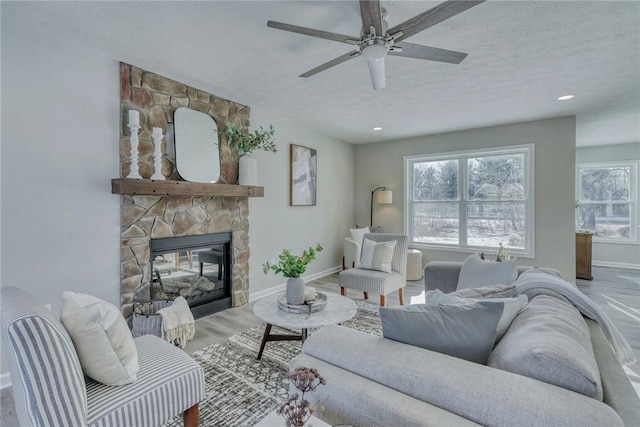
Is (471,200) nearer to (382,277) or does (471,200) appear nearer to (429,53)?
(382,277)

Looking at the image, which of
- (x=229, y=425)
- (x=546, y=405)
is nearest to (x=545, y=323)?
(x=546, y=405)

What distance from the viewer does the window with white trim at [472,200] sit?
15.7ft

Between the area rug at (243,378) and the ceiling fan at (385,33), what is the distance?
2046mm

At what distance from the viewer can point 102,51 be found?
2.56 m

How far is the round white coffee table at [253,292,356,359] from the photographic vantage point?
2107mm

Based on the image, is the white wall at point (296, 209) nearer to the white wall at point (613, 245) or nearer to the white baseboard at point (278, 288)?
the white baseboard at point (278, 288)

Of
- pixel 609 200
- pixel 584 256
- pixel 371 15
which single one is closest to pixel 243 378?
pixel 371 15

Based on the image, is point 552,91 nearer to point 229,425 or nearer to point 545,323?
point 545,323

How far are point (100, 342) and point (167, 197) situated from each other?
2.01 m

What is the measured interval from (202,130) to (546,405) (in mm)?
3559

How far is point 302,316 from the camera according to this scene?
224 centimetres

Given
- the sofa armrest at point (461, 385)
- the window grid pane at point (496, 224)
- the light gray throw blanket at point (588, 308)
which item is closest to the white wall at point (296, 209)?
the window grid pane at point (496, 224)

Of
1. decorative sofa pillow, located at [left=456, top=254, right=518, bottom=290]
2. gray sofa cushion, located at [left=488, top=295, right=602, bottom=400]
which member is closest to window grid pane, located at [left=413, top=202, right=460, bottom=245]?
decorative sofa pillow, located at [left=456, top=254, right=518, bottom=290]

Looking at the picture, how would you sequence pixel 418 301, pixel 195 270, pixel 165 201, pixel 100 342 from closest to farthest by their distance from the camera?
pixel 100 342, pixel 165 201, pixel 195 270, pixel 418 301
